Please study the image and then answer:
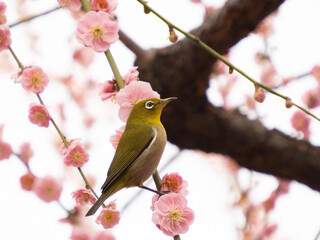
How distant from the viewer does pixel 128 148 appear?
2.31 metres

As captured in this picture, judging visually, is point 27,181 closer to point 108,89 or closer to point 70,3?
point 108,89

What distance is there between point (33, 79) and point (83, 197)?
0.60m

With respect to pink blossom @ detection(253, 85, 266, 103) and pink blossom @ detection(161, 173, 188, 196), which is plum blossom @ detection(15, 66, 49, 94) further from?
pink blossom @ detection(253, 85, 266, 103)

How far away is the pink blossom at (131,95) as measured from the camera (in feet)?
6.61

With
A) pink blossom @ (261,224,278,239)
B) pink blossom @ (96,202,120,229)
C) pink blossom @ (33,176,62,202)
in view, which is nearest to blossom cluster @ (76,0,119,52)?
pink blossom @ (96,202,120,229)

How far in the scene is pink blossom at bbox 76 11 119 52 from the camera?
6.93 ft

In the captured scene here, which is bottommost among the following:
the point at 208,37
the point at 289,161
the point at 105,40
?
the point at 289,161

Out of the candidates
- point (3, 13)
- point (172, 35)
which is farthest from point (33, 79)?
point (172, 35)

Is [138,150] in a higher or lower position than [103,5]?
lower

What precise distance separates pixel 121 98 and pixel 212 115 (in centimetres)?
158

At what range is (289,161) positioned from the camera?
A: 3.38 metres

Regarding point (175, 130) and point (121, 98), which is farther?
point (175, 130)

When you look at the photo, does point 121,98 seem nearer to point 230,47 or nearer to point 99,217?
point 99,217

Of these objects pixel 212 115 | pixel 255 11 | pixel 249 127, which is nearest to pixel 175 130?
pixel 212 115
